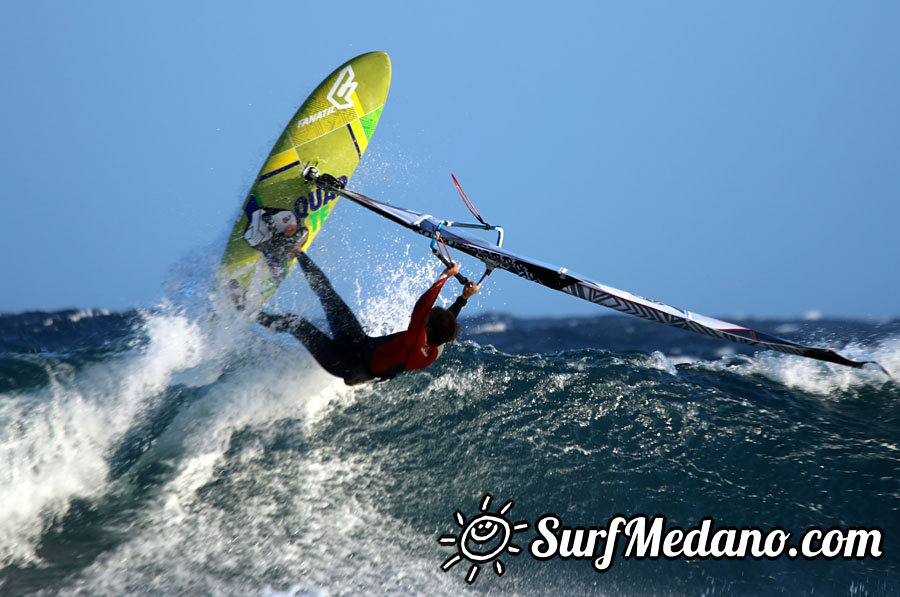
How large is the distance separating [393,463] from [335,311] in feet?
3.60

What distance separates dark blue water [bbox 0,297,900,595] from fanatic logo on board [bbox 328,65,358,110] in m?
2.00

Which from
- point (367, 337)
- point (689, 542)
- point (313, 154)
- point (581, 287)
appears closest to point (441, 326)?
point (367, 337)

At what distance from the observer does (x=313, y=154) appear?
555cm

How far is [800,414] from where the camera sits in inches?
204

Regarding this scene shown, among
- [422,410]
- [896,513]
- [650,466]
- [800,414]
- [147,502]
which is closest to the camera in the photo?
[147,502]

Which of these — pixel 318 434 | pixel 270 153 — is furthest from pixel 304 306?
pixel 270 153

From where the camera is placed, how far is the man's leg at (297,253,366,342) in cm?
452

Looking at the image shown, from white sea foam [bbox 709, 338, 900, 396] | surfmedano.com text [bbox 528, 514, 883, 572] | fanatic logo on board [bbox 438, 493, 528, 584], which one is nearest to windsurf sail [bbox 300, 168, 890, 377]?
surfmedano.com text [bbox 528, 514, 883, 572]

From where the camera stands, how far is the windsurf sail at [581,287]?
370 centimetres

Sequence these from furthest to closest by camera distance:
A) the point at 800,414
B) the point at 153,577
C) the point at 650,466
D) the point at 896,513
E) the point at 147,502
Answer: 1. the point at 800,414
2. the point at 650,466
3. the point at 896,513
4. the point at 147,502
5. the point at 153,577

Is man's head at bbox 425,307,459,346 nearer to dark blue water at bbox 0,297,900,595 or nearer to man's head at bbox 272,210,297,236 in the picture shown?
dark blue water at bbox 0,297,900,595

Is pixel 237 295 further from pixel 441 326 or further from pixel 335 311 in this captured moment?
pixel 441 326

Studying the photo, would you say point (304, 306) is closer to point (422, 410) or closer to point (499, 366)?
point (422, 410)

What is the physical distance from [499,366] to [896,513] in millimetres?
2804
